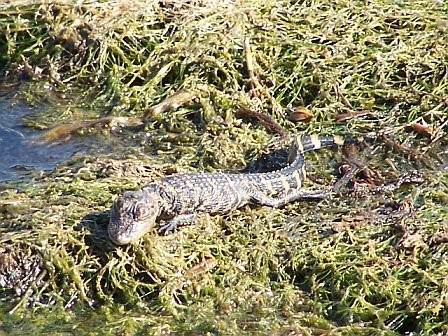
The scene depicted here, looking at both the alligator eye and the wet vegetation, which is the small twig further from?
the alligator eye

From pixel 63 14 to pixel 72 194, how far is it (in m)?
2.67

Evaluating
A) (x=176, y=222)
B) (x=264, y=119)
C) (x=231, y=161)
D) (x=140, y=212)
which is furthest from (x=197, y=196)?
(x=264, y=119)

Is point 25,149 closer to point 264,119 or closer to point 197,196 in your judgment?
point 197,196

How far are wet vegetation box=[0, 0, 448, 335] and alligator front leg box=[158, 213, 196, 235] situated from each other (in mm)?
48

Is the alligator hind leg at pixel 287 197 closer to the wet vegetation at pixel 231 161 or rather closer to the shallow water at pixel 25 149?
the wet vegetation at pixel 231 161

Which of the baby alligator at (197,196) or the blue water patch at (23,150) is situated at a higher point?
the baby alligator at (197,196)

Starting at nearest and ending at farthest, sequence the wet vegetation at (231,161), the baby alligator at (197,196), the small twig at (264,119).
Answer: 1. the wet vegetation at (231,161)
2. the baby alligator at (197,196)
3. the small twig at (264,119)

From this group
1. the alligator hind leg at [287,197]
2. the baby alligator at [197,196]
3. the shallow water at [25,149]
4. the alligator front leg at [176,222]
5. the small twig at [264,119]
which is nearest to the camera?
the baby alligator at [197,196]

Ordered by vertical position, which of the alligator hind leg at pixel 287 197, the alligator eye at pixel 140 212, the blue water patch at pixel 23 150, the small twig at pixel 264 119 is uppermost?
the alligator eye at pixel 140 212

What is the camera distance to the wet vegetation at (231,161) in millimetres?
5523

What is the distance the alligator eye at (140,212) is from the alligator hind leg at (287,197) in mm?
942

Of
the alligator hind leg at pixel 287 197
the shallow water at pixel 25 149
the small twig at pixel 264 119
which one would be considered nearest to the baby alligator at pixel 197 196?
the alligator hind leg at pixel 287 197

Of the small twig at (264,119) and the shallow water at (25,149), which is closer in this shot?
the shallow water at (25,149)

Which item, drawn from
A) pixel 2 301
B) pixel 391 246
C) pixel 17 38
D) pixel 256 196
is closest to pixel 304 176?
pixel 256 196
